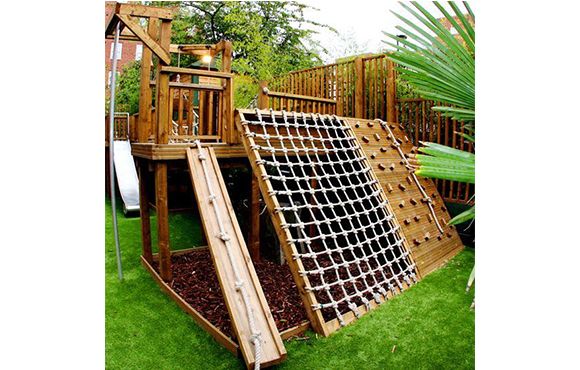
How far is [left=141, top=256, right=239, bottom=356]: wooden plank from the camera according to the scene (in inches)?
79.1

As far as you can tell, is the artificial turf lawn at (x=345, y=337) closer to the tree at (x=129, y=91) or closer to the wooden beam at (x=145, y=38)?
the wooden beam at (x=145, y=38)

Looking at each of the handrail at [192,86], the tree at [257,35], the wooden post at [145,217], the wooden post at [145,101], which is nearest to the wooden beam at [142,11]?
the handrail at [192,86]

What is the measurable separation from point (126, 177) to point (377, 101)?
4014mm

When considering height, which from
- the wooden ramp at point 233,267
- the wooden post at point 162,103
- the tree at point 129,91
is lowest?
the wooden ramp at point 233,267

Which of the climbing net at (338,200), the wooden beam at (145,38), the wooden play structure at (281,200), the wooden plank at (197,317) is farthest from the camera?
the climbing net at (338,200)

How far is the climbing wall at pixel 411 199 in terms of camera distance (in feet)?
10.2

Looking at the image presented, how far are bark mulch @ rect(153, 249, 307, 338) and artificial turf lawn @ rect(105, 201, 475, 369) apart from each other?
0.16 m

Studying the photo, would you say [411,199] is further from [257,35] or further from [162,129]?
Answer: [257,35]

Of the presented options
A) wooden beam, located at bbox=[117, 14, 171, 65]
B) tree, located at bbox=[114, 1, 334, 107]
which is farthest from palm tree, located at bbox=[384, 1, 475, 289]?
tree, located at bbox=[114, 1, 334, 107]

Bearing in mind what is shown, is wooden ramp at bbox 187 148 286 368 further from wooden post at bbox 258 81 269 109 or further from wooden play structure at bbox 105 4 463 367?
wooden post at bbox 258 81 269 109

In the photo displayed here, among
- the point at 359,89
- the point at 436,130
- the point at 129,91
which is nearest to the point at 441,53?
the point at 436,130

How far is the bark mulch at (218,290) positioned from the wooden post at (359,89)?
2.23 metres

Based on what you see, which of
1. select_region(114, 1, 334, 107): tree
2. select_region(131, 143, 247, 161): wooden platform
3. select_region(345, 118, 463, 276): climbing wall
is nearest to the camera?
select_region(131, 143, 247, 161): wooden platform
